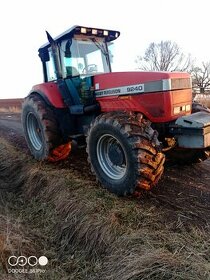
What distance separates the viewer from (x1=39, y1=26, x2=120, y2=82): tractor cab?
5934 millimetres

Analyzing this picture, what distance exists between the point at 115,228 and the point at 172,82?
7.10 ft

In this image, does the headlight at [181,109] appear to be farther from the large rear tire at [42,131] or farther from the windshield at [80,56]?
the large rear tire at [42,131]

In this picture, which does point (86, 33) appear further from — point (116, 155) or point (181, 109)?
point (116, 155)

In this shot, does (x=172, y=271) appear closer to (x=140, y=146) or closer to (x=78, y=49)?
(x=140, y=146)

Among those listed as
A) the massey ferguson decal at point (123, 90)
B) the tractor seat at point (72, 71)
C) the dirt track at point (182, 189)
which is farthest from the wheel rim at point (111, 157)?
the tractor seat at point (72, 71)

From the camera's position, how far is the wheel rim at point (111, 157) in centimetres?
482

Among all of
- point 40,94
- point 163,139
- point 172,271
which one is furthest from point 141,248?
point 40,94

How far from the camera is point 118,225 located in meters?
3.93

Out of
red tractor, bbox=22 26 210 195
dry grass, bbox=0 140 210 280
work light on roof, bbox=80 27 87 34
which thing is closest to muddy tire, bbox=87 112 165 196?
red tractor, bbox=22 26 210 195

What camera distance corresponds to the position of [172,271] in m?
2.96

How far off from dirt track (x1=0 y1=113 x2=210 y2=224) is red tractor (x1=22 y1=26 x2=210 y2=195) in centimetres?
27

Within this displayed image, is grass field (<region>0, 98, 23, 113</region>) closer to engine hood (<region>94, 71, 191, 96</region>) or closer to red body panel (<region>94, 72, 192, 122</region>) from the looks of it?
engine hood (<region>94, 71, 191, 96</region>)

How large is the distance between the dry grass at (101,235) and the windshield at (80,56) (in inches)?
73.7

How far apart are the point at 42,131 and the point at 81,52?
1.65m
